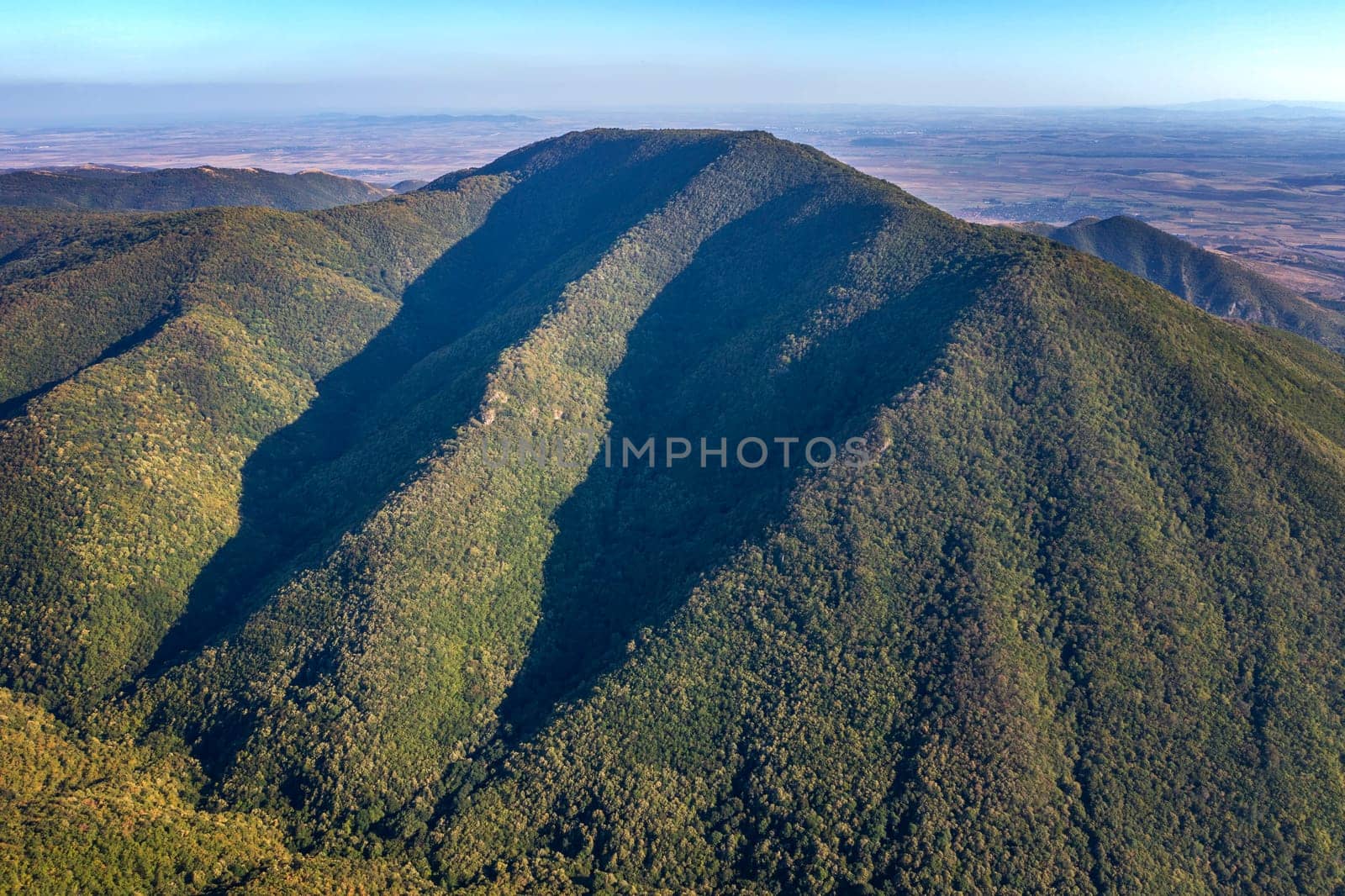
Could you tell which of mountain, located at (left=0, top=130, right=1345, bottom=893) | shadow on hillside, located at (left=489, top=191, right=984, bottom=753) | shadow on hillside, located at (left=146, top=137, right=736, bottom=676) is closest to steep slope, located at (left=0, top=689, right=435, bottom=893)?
mountain, located at (left=0, top=130, right=1345, bottom=893)

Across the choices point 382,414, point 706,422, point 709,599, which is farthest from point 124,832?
point 706,422

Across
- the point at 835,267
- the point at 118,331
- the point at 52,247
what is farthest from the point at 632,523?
the point at 52,247

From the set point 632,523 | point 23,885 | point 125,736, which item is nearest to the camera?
point 23,885

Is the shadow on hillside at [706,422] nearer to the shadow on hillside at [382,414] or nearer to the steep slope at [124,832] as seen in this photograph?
the steep slope at [124,832]

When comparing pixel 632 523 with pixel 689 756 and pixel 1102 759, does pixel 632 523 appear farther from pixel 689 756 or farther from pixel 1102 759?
pixel 1102 759

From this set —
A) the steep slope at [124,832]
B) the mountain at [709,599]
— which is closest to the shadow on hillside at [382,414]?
the mountain at [709,599]

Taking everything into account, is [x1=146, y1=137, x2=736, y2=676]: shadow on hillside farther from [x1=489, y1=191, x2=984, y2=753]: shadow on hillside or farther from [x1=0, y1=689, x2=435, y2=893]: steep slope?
[x1=489, y1=191, x2=984, y2=753]: shadow on hillside
